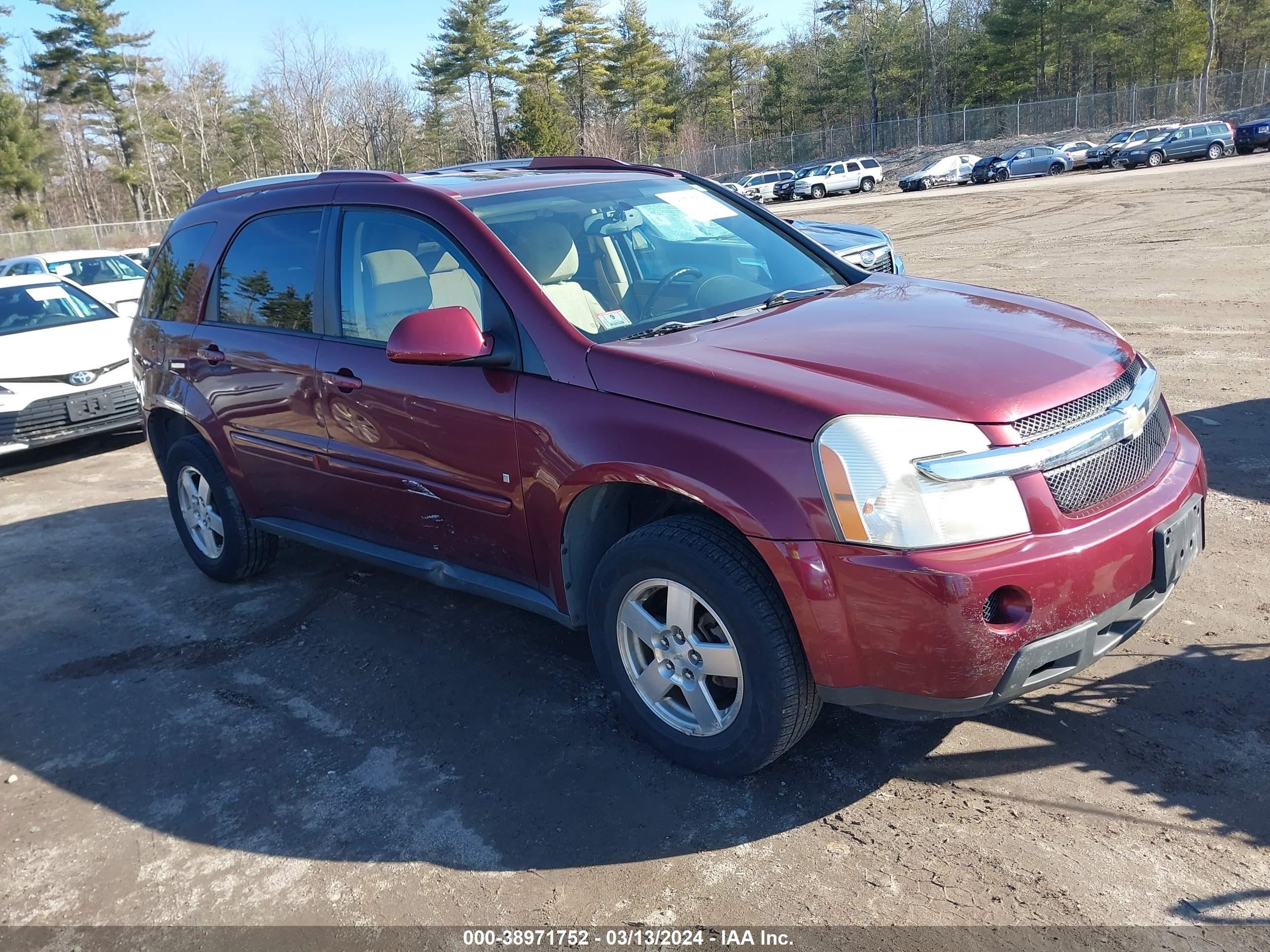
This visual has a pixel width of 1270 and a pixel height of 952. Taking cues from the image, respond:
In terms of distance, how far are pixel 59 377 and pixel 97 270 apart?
7.67 meters

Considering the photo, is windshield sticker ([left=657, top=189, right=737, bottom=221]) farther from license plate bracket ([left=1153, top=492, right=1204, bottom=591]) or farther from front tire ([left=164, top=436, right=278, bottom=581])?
front tire ([left=164, top=436, right=278, bottom=581])

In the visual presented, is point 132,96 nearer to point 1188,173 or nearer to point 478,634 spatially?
point 1188,173

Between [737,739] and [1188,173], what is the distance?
104 ft

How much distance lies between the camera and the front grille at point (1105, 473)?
2.71m

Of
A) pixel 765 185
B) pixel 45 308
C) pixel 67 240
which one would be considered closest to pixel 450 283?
pixel 45 308

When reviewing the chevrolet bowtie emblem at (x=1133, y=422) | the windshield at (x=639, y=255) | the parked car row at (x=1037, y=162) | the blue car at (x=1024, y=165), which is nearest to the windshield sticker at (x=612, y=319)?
the windshield at (x=639, y=255)

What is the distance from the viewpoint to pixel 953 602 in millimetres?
2529

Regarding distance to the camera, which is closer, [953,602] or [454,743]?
[953,602]

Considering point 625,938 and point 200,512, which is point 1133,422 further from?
point 200,512

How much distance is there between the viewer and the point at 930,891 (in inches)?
103

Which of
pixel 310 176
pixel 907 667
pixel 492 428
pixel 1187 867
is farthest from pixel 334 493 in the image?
pixel 1187 867

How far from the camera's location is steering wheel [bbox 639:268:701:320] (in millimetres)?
3596

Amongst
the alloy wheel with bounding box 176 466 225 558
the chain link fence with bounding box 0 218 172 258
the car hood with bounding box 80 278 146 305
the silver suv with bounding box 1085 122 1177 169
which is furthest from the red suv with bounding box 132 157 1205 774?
the chain link fence with bounding box 0 218 172 258

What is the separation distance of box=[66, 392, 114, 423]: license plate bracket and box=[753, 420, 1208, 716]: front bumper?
7.89 m
